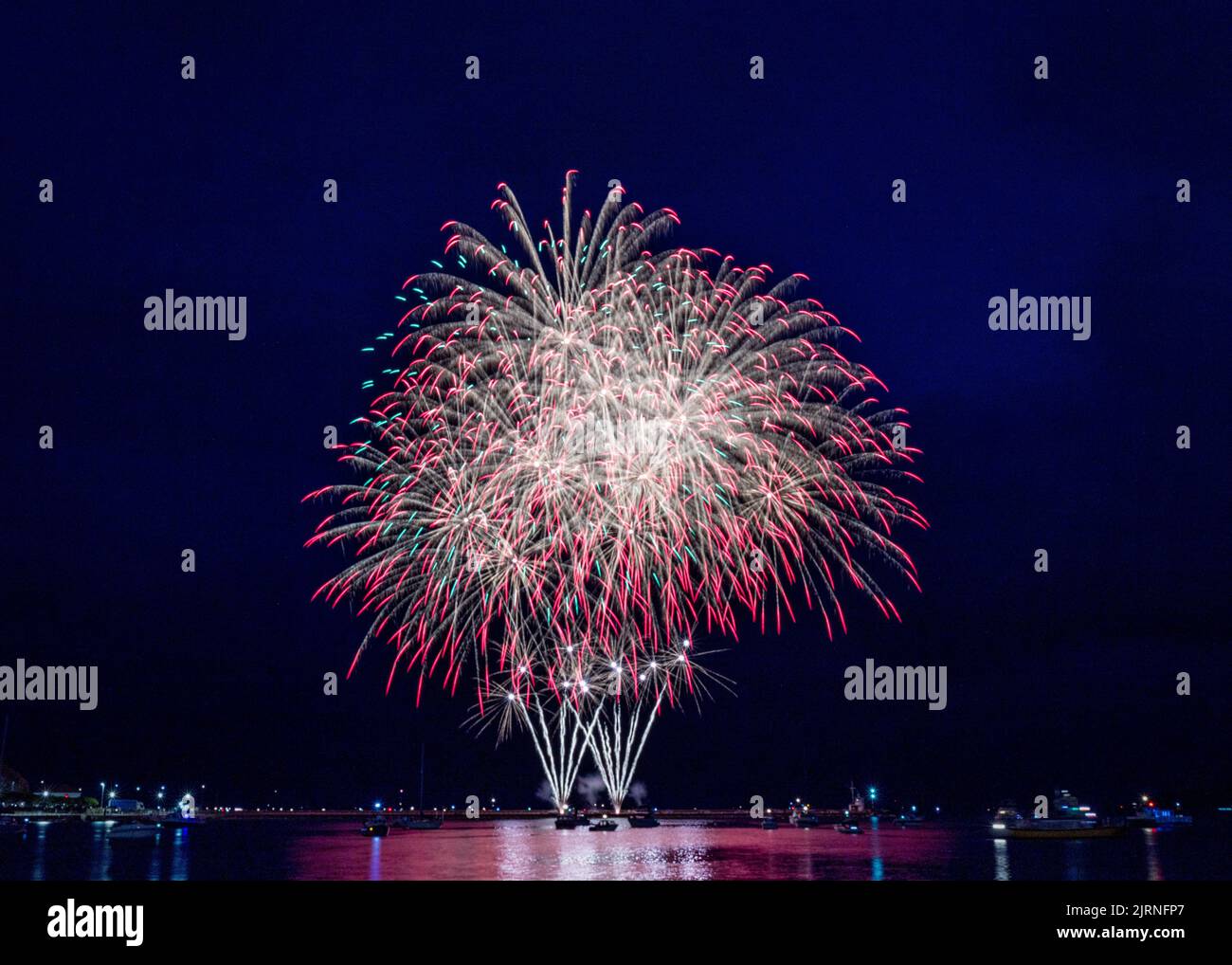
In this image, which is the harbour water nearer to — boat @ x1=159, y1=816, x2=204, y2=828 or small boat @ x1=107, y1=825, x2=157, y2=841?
small boat @ x1=107, y1=825, x2=157, y2=841

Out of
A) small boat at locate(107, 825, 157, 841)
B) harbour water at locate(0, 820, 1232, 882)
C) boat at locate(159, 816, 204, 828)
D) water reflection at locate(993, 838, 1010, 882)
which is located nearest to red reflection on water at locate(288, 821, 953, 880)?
harbour water at locate(0, 820, 1232, 882)

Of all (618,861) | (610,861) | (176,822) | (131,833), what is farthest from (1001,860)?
(176,822)

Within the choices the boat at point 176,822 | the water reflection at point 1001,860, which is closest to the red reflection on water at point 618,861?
the water reflection at point 1001,860

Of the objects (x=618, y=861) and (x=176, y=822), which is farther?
(x=176, y=822)

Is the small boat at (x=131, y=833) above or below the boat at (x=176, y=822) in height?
above

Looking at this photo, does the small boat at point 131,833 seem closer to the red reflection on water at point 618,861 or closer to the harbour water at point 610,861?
the harbour water at point 610,861

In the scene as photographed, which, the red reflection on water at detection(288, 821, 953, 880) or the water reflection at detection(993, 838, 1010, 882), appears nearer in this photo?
the red reflection on water at detection(288, 821, 953, 880)

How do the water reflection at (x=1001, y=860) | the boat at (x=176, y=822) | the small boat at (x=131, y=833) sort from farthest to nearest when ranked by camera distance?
the boat at (x=176, y=822)
the small boat at (x=131, y=833)
the water reflection at (x=1001, y=860)

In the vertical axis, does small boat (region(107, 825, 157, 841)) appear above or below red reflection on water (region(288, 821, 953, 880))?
below

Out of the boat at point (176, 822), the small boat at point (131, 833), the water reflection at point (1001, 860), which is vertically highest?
the water reflection at point (1001, 860)

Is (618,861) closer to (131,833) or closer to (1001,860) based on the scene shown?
(1001,860)
